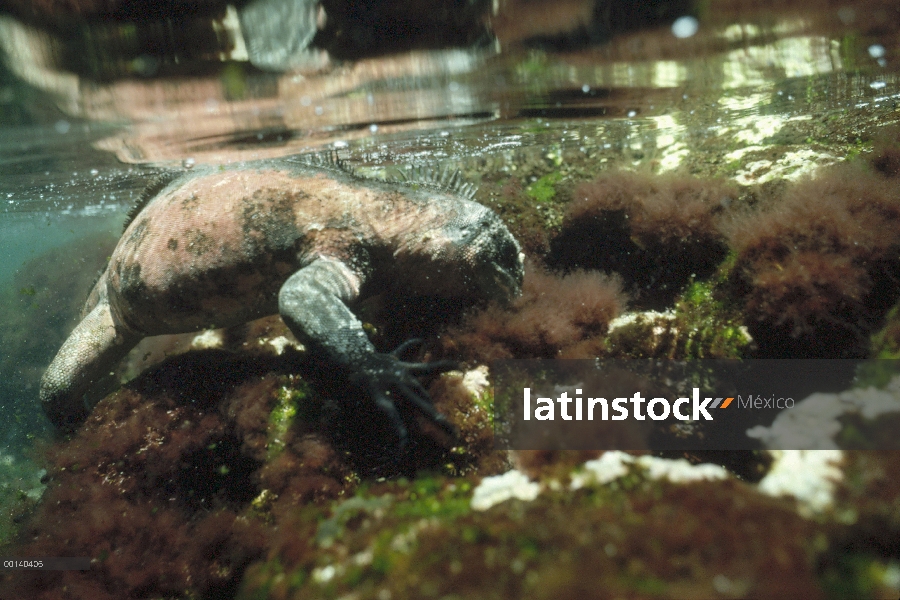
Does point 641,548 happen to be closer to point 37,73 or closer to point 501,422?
point 501,422

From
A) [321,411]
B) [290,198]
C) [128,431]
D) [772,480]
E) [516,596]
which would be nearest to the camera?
[516,596]

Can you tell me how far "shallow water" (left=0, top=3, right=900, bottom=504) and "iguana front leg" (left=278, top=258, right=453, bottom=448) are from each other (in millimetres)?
3370

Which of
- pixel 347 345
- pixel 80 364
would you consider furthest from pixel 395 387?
pixel 80 364

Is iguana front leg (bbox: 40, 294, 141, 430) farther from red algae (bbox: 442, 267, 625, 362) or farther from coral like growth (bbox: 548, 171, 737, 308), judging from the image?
coral like growth (bbox: 548, 171, 737, 308)

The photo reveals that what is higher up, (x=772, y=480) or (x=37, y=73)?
(x=37, y=73)

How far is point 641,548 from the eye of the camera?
57.0 inches

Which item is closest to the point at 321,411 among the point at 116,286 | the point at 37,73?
the point at 116,286

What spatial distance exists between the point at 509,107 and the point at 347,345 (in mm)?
6205

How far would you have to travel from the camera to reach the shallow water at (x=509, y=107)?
5547 millimetres

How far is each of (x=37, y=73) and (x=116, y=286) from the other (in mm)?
2888

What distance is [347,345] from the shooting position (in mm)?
3605

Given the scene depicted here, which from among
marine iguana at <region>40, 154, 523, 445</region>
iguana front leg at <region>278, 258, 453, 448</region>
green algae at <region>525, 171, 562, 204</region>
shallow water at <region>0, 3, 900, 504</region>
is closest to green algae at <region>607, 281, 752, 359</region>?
marine iguana at <region>40, 154, 523, 445</region>

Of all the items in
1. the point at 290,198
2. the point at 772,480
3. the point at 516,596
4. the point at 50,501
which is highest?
the point at 290,198

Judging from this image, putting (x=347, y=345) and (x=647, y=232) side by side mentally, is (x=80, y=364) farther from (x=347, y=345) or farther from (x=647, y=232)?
(x=647, y=232)
